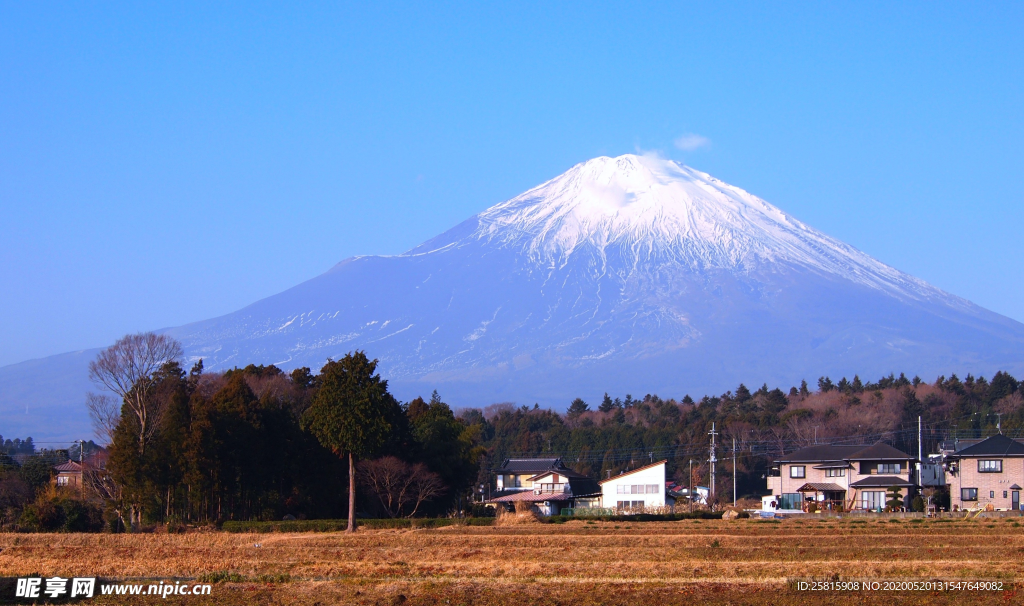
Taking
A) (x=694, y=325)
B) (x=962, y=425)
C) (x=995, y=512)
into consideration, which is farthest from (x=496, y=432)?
(x=694, y=325)

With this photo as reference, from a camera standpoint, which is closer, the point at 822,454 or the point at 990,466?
the point at 990,466

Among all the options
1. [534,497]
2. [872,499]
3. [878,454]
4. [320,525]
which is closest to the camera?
[320,525]

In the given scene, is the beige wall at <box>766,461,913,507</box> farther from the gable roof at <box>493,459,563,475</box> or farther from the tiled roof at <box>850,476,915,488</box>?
the gable roof at <box>493,459,563,475</box>

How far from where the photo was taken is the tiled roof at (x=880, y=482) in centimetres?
5541

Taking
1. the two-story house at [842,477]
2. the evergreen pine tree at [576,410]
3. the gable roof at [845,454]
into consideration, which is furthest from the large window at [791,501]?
the evergreen pine tree at [576,410]

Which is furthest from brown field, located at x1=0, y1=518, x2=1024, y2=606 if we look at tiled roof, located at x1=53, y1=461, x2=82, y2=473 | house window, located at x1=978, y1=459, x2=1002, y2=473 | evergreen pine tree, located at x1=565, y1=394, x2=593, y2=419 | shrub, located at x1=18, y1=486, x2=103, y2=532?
evergreen pine tree, located at x1=565, y1=394, x2=593, y2=419

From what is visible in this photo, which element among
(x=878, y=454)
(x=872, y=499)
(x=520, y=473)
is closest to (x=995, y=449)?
(x=878, y=454)

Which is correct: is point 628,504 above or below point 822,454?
below

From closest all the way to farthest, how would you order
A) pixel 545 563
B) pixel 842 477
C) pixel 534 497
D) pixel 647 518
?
1. pixel 545 563
2. pixel 647 518
3. pixel 842 477
4. pixel 534 497

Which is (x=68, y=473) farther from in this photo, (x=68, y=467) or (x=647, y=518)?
(x=647, y=518)

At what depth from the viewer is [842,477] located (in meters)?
58.1

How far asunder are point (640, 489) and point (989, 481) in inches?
751

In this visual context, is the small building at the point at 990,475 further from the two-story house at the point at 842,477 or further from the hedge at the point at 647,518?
the hedge at the point at 647,518

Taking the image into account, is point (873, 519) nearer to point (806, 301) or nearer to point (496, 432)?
point (496, 432)
